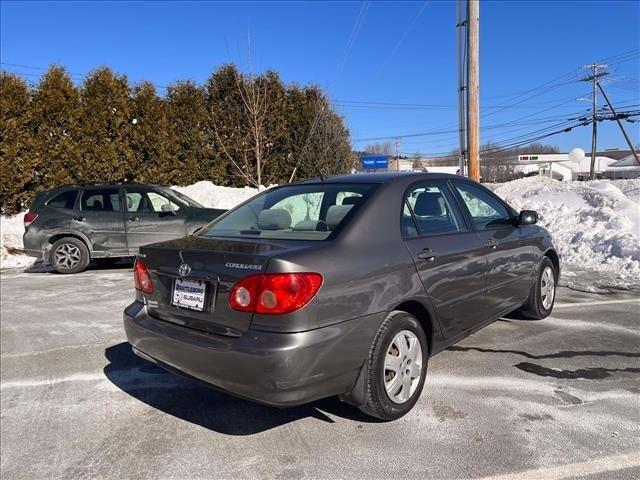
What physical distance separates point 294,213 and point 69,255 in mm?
7282

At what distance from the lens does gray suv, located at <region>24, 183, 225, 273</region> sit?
→ 938cm

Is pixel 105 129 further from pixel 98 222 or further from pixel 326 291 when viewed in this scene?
pixel 326 291

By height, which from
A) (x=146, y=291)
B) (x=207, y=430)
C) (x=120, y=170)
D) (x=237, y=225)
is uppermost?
(x=120, y=170)

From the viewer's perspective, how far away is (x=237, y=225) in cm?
384

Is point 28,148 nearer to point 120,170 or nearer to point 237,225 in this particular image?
point 120,170

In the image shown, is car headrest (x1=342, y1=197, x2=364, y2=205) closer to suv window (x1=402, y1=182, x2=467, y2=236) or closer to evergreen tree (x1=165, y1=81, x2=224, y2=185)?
suv window (x1=402, y1=182, x2=467, y2=236)

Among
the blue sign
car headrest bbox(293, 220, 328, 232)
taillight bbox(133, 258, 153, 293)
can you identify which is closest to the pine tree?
taillight bbox(133, 258, 153, 293)

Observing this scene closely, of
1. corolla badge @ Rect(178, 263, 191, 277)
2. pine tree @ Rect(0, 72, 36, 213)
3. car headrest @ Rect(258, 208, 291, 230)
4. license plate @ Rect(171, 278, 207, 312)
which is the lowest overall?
license plate @ Rect(171, 278, 207, 312)

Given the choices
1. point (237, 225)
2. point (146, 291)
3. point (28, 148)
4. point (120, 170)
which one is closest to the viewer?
point (146, 291)

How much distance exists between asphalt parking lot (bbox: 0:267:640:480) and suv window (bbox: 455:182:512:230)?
3.89 ft

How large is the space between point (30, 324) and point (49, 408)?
106 inches

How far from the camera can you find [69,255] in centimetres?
948

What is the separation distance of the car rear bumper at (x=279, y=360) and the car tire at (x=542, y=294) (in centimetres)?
293

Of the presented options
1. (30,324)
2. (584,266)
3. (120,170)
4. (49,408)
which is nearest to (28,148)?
(120,170)
